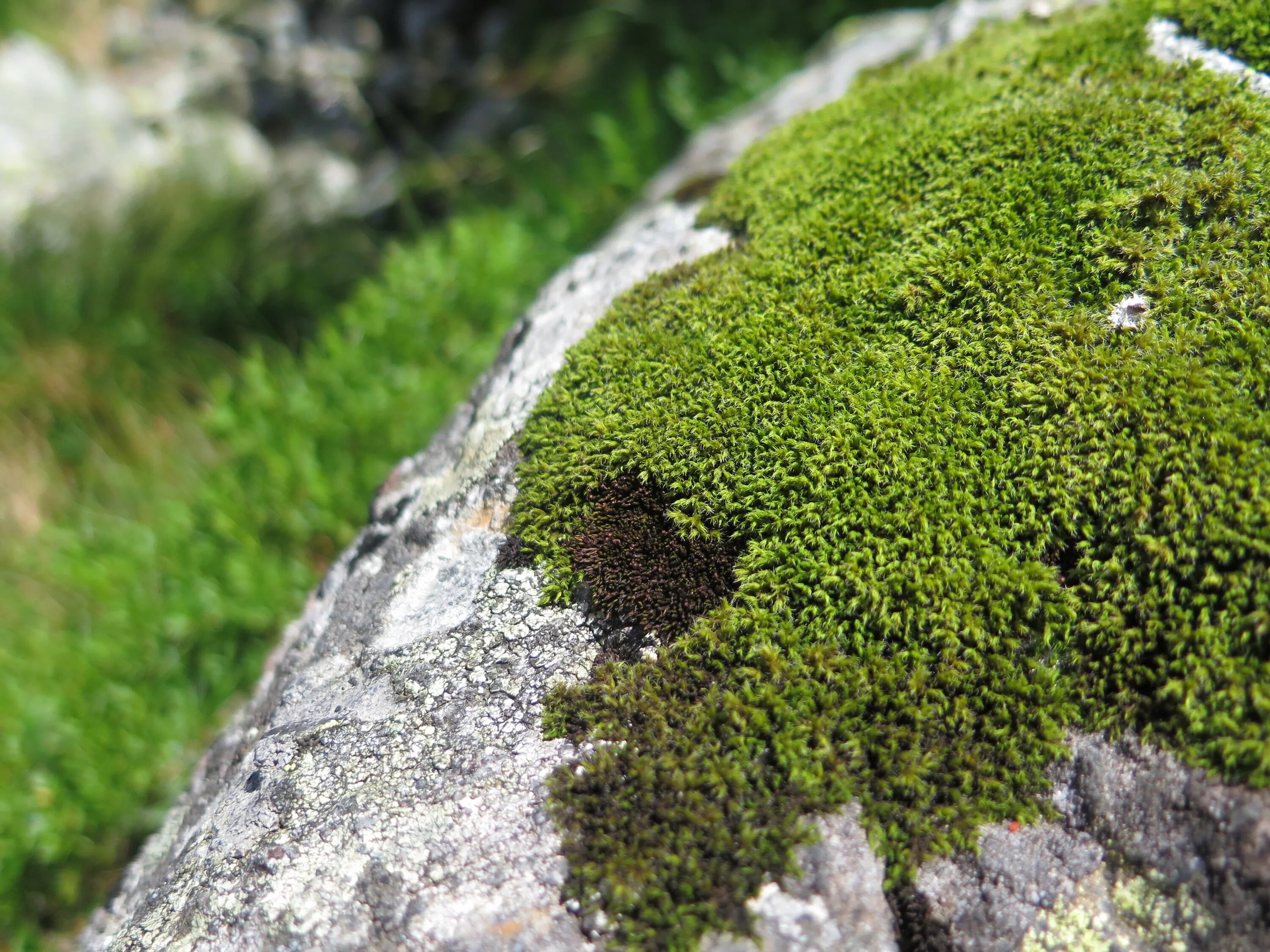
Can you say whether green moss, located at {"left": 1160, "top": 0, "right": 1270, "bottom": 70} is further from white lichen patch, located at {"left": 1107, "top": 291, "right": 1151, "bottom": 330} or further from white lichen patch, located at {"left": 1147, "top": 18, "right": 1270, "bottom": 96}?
white lichen patch, located at {"left": 1107, "top": 291, "right": 1151, "bottom": 330}

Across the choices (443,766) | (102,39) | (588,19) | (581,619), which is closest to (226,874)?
(443,766)

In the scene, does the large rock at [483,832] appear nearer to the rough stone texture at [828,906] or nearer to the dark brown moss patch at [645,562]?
the rough stone texture at [828,906]

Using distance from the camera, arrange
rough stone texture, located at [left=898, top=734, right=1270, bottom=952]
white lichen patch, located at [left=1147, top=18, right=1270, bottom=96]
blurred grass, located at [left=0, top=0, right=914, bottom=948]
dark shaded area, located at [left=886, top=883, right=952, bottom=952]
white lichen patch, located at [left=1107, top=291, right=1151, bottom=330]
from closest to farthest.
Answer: rough stone texture, located at [left=898, top=734, right=1270, bottom=952] → dark shaded area, located at [left=886, top=883, right=952, bottom=952] → white lichen patch, located at [left=1107, top=291, right=1151, bottom=330] → white lichen patch, located at [left=1147, top=18, right=1270, bottom=96] → blurred grass, located at [left=0, top=0, right=914, bottom=948]

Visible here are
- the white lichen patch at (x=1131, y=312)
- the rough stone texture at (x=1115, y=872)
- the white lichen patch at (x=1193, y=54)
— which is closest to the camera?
the rough stone texture at (x=1115, y=872)

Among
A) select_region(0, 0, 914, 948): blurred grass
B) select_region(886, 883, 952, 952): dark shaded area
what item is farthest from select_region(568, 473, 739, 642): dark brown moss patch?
select_region(0, 0, 914, 948): blurred grass

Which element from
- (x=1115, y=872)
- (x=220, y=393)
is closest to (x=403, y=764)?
(x=1115, y=872)

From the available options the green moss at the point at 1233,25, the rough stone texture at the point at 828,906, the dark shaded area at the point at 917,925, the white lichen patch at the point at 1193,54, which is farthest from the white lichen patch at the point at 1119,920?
the green moss at the point at 1233,25

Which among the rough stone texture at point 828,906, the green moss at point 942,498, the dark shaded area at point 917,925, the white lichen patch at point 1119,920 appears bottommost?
the white lichen patch at point 1119,920
